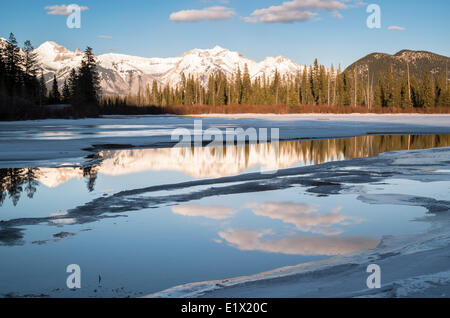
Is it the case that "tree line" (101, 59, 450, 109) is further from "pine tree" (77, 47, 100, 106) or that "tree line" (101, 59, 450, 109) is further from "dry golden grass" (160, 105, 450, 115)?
"dry golden grass" (160, 105, 450, 115)

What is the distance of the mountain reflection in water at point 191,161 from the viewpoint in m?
11.2

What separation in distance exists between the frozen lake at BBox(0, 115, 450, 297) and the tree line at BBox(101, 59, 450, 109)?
77.4m

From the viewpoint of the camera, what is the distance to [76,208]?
8.09m

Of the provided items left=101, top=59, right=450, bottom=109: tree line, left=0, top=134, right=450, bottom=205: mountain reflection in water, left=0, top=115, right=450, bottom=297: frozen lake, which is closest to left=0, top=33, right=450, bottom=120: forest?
left=101, top=59, right=450, bottom=109: tree line

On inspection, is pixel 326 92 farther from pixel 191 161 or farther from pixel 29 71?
pixel 191 161

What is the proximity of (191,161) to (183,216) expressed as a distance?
763 centimetres

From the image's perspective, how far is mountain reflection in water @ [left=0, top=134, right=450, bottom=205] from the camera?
36.8 feet

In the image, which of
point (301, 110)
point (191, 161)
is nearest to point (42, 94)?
point (301, 110)

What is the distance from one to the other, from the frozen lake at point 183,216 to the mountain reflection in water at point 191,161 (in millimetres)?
70

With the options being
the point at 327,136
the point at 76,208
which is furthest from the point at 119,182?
the point at 327,136

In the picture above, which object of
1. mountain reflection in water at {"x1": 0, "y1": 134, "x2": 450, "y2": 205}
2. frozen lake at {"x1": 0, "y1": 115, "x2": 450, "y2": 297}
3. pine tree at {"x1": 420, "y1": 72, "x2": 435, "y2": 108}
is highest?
pine tree at {"x1": 420, "y1": 72, "x2": 435, "y2": 108}

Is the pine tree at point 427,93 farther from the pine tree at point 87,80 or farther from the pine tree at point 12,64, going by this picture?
the pine tree at point 12,64

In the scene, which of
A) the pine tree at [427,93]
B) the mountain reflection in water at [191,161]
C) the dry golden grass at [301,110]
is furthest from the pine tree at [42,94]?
the pine tree at [427,93]
